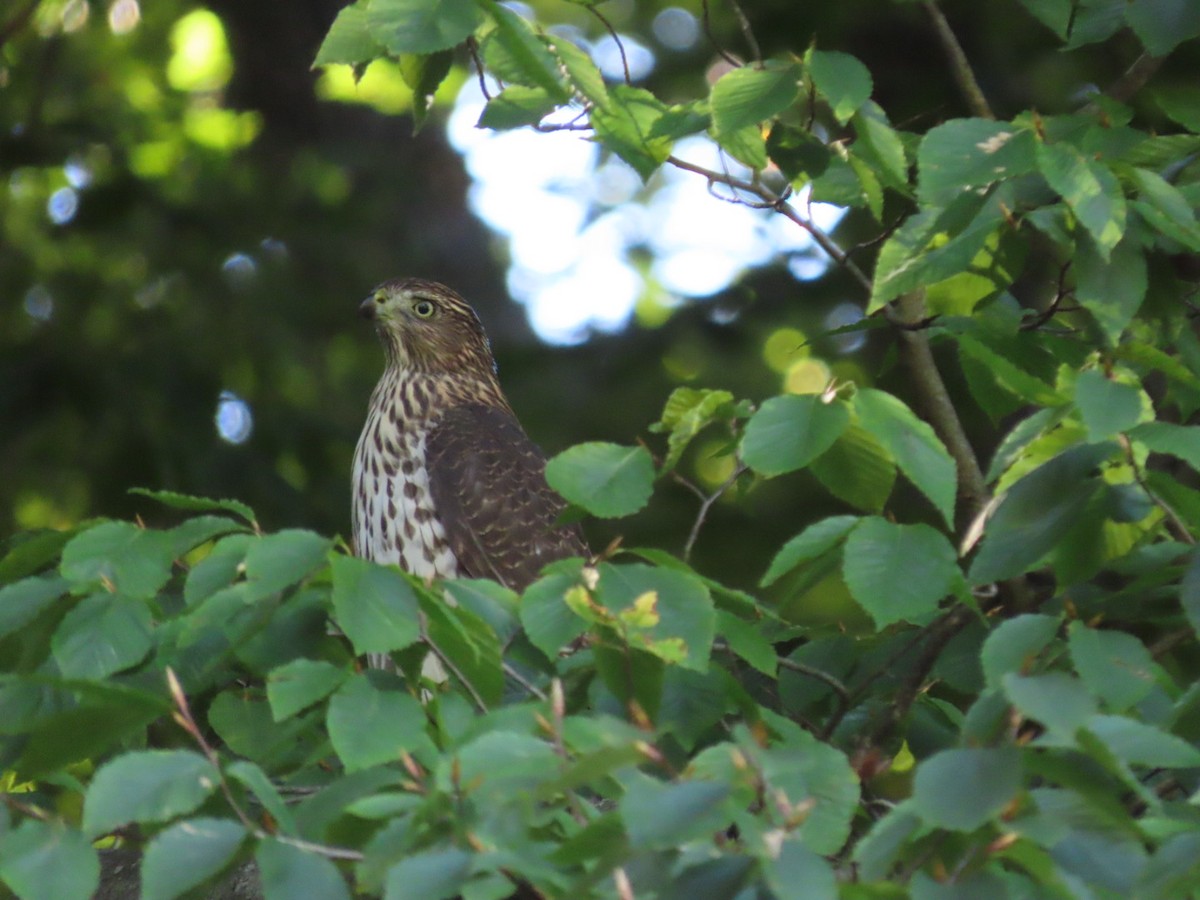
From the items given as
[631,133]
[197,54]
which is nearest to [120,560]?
[631,133]

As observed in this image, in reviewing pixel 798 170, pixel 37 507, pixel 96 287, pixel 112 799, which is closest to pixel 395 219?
pixel 96 287

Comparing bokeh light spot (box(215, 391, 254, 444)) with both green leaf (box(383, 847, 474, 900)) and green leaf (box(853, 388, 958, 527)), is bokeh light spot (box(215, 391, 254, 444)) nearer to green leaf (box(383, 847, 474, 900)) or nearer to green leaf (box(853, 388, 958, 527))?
green leaf (box(853, 388, 958, 527))

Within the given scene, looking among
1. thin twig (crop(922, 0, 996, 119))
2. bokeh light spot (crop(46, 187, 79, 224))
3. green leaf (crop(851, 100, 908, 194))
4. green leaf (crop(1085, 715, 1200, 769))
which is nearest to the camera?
green leaf (crop(1085, 715, 1200, 769))

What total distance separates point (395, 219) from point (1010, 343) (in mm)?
5703

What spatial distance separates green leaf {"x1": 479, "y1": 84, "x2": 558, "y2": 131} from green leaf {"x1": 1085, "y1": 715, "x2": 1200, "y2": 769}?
1.78 m

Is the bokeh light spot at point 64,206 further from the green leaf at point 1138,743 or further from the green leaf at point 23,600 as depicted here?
the green leaf at point 1138,743

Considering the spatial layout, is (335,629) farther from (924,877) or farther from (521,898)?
(924,877)

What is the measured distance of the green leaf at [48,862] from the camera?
2.01 m

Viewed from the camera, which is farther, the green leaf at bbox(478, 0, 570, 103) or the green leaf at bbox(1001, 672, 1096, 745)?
the green leaf at bbox(478, 0, 570, 103)

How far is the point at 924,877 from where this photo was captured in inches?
74.0

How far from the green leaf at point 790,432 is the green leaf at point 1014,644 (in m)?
0.39

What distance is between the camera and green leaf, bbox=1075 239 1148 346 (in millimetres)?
2826

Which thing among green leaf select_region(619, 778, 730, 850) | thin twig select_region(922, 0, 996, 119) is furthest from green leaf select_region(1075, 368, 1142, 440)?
thin twig select_region(922, 0, 996, 119)

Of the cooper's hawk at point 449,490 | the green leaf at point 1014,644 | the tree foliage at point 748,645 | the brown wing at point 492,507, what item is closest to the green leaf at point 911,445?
the tree foliage at point 748,645
